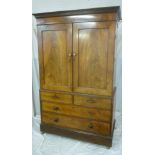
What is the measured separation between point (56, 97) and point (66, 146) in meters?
0.67

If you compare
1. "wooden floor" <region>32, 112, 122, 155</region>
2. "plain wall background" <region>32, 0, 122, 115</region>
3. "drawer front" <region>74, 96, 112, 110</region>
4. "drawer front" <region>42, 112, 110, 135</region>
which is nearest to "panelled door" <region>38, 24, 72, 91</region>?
"drawer front" <region>74, 96, 112, 110</region>

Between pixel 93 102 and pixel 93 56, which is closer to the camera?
pixel 93 56

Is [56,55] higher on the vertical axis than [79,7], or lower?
lower

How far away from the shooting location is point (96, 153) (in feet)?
6.04

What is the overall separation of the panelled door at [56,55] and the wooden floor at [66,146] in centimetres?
75

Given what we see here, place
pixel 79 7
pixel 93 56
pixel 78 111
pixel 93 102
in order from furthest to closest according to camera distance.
A: pixel 79 7 → pixel 78 111 → pixel 93 102 → pixel 93 56

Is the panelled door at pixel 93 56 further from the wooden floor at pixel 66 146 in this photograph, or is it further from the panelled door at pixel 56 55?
the wooden floor at pixel 66 146

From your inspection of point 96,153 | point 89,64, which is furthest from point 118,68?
point 96,153

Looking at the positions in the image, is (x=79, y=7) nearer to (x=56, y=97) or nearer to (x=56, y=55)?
(x=56, y=55)

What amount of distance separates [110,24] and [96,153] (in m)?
1.55

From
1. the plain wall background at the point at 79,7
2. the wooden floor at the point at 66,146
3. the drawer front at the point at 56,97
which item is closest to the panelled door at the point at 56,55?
the drawer front at the point at 56,97

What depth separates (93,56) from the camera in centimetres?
172

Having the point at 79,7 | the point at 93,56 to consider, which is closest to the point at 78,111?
the point at 93,56
